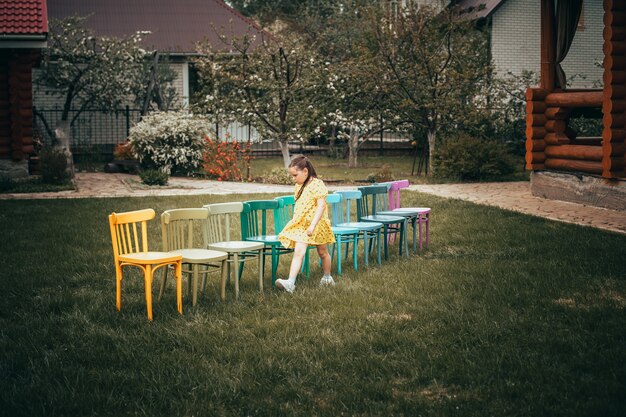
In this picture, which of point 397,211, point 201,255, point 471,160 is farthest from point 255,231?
point 471,160

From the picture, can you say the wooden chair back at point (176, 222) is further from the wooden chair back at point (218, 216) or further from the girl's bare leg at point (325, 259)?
the girl's bare leg at point (325, 259)

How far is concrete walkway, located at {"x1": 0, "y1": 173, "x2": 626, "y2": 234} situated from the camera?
12758mm

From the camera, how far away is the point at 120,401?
5133mm

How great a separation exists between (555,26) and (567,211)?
3.89 meters

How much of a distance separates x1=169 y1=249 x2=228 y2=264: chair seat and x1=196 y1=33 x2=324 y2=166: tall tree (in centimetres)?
1236

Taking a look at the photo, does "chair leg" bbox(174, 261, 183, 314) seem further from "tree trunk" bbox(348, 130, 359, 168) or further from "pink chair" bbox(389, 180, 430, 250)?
"tree trunk" bbox(348, 130, 359, 168)

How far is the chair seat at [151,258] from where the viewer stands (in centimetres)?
695

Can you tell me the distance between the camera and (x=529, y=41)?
28922 mm

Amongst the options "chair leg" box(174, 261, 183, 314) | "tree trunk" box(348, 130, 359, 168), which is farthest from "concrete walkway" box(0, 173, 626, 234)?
"chair leg" box(174, 261, 183, 314)

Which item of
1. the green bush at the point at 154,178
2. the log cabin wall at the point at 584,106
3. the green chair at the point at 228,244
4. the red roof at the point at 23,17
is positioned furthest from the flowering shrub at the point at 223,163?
the green chair at the point at 228,244

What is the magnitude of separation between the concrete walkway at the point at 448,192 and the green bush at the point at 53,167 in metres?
0.44

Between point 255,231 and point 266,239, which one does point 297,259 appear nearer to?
point 266,239

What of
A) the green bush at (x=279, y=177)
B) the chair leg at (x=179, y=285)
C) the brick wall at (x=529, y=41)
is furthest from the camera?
the brick wall at (x=529, y=41)

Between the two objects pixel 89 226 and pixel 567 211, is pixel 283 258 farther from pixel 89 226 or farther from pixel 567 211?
pixel 567 211
